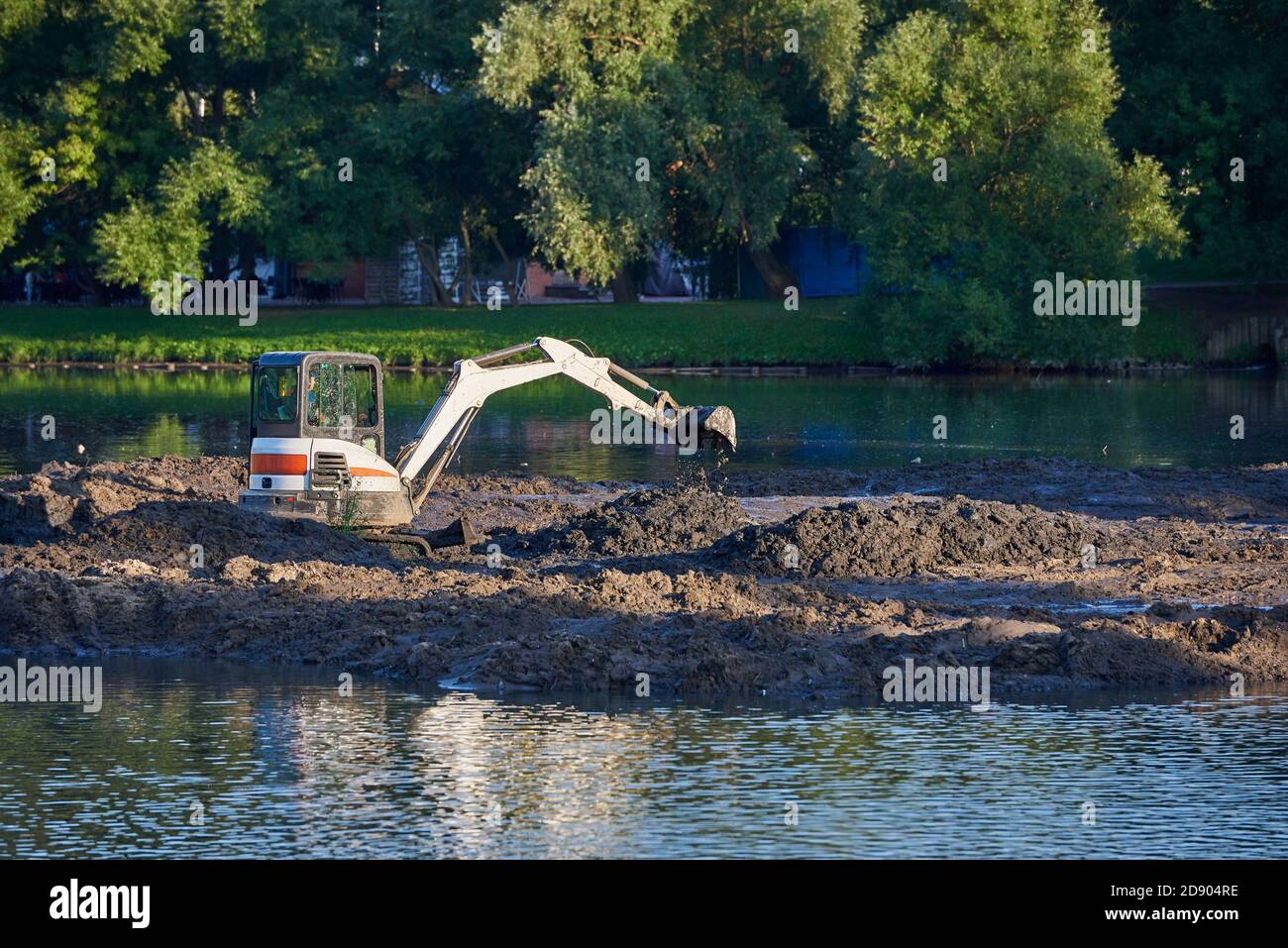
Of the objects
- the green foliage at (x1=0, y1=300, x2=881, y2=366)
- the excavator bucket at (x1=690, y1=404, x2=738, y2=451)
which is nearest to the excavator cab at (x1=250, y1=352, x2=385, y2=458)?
the excavator bucket at (x1=690, y1=404, x2=738, y2=451)

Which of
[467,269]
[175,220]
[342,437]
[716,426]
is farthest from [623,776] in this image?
[467,269]

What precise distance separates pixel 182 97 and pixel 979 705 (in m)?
66.6

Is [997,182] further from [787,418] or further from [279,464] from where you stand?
[279,464]

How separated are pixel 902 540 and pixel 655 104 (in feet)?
145

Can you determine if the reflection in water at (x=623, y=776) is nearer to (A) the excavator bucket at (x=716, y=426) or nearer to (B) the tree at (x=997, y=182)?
(A) the excavator bucket at (x=716, y=426)

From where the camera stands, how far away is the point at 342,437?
24.3 m

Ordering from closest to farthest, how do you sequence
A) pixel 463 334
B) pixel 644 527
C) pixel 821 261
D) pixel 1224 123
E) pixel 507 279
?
1. pixel 644 527
2. pixel 1224 123
3. pixel 463 334
4. pixel 821 261
5. pixel 507 279

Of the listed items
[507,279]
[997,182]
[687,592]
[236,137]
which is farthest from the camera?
[507,279]

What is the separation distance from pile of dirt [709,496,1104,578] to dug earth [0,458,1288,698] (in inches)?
1.3

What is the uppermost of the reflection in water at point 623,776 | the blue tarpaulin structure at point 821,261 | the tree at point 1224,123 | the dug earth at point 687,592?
the tree at point 1224,123

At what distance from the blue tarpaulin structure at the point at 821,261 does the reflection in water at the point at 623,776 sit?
58040mm

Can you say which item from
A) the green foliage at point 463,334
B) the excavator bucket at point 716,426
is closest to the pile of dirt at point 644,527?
the excavator bucket at point 716,426

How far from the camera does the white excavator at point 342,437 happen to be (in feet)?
78.7

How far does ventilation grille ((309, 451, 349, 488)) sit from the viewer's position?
79.0 feet
